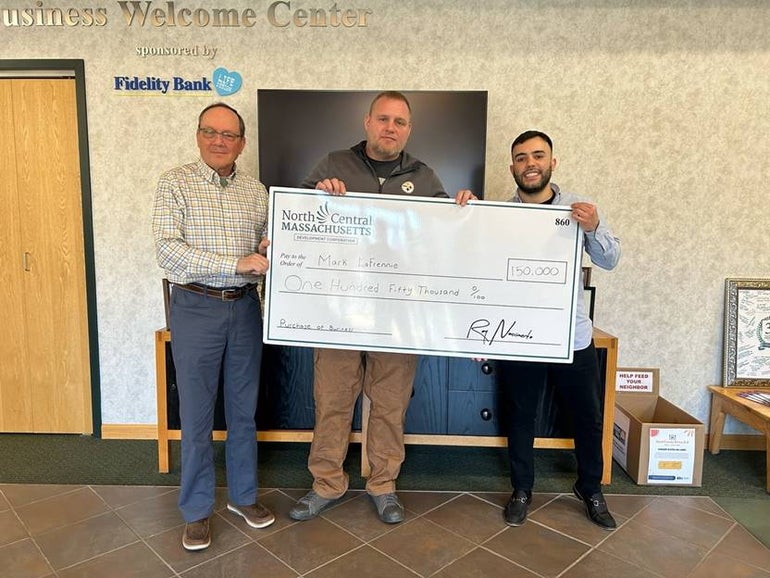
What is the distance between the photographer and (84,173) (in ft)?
9.37

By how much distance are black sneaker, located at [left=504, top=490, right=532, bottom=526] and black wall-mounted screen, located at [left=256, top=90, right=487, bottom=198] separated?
1.43m

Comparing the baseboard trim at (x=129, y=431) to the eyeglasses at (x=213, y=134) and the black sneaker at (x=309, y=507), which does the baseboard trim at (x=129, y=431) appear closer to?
the black sneaker at (x=309, y=507)

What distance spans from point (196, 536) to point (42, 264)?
75.3 inches

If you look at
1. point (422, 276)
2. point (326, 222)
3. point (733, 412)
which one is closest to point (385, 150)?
point (326, 222)

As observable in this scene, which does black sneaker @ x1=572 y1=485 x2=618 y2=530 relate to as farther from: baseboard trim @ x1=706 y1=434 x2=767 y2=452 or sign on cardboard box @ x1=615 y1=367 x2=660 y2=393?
baseboard trim @ x1=706 y1=434 x2=767 y2=452

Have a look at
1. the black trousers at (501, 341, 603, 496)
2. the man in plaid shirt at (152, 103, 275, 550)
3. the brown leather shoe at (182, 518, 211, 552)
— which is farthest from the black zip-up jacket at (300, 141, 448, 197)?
the brown leather shoe at (182, 518, 211, 552)

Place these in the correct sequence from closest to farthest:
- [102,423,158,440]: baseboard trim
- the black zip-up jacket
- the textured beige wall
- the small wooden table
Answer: the black zip-up jacket
the small wooden table
the textured beige wall
[102,423,158,440]: baseboard trim

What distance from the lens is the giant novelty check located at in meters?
1.98

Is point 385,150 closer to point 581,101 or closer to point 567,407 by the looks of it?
point 567,407

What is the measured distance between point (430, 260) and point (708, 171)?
5.98 ft

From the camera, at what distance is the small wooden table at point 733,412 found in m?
2.53

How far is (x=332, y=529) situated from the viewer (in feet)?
6.86

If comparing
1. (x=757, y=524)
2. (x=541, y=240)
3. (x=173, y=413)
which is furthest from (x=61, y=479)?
(x=757, y=524)

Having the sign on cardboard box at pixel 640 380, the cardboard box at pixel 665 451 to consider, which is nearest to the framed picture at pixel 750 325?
the sign on cardboard box at pixel 640 380
